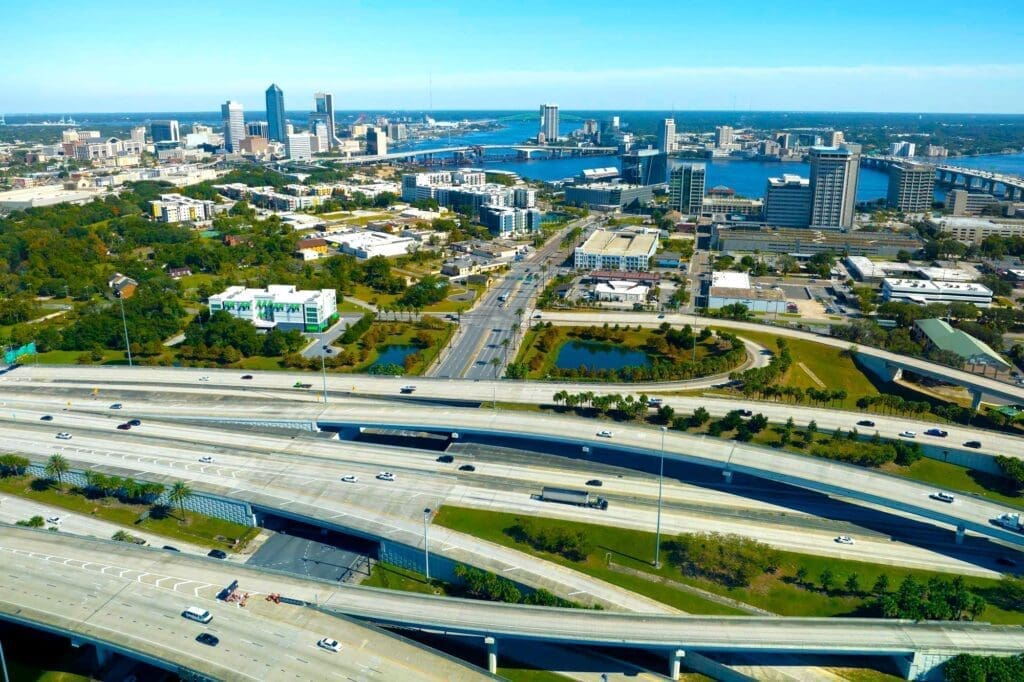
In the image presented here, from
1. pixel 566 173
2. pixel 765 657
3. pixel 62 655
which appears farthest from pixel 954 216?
pixel 62 655

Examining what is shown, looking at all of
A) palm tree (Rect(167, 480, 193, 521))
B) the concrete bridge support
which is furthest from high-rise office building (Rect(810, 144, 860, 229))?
palm tree (Rect(167, 480, 193, 521))

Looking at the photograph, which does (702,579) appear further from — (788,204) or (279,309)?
(788,204)

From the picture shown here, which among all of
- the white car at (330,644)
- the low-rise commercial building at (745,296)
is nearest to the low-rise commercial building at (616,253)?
the low-rise commercial building at (745,296)

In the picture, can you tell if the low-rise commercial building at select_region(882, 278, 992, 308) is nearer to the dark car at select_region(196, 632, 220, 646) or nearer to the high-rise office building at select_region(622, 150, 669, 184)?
the dark car at select_region(196, 632, 220, 646)

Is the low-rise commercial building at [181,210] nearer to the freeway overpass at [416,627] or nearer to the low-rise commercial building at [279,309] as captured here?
the low-rise commercial building at [279,309]

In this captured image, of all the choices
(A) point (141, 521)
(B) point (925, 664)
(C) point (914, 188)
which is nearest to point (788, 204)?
(C) point (914, 188)
